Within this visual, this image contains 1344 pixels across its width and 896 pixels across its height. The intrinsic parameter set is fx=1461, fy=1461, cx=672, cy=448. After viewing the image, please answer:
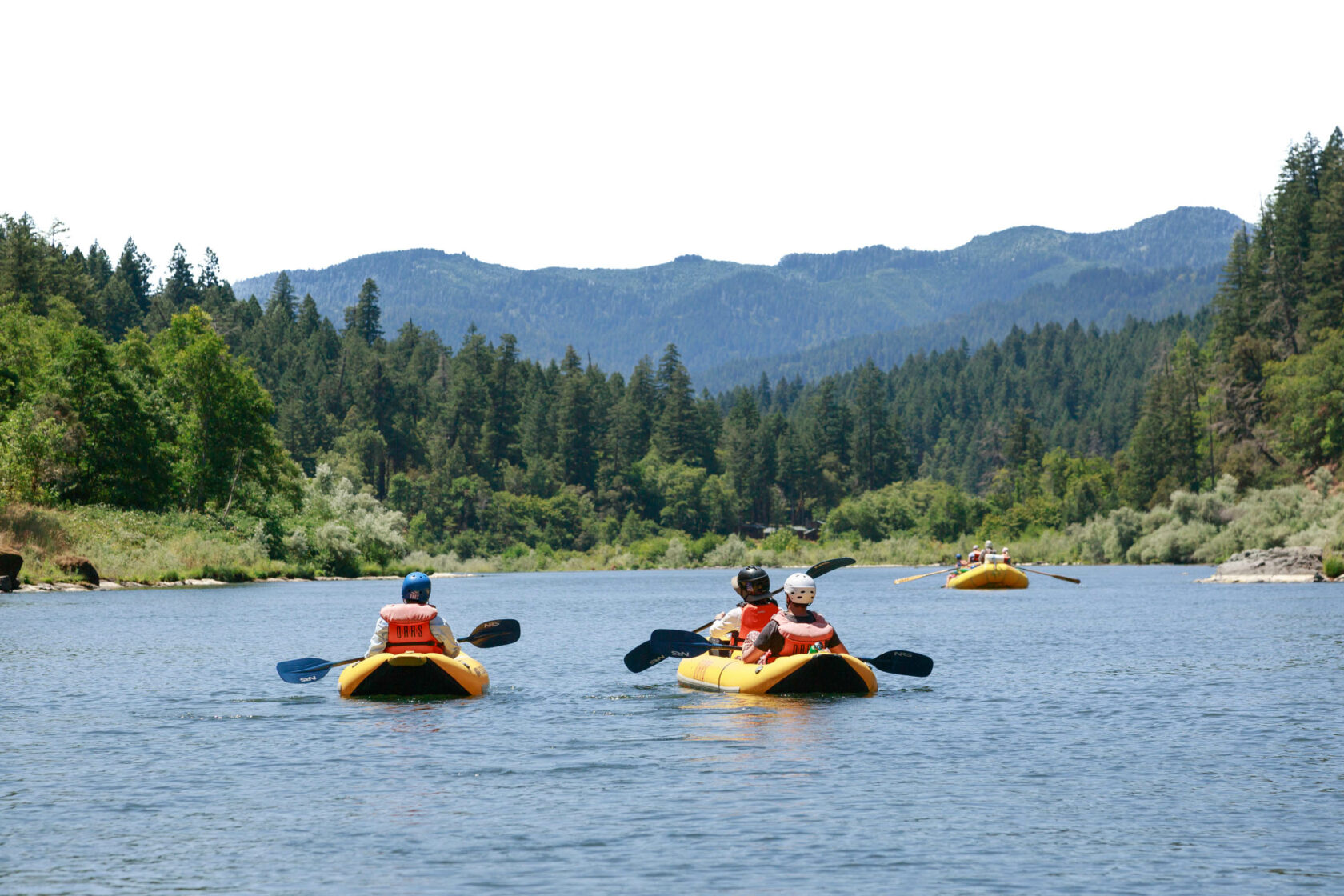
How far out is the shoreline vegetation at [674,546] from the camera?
7150 cm

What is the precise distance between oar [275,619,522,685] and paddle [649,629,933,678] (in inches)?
107

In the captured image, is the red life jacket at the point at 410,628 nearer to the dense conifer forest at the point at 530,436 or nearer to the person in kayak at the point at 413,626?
the person in kayak at the point at 413,626

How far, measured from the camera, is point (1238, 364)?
12025 centimetres

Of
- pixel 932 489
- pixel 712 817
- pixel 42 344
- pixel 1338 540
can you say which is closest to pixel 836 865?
pixel 712 817

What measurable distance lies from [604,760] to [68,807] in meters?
6.41

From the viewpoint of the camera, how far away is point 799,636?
2338cm

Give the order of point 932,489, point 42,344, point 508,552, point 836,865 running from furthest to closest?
1. point 932,489
2. point 508,552
3. point 42,344
4. point 836,865

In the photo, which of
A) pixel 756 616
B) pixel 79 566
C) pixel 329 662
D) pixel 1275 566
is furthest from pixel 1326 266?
pixel 329 662

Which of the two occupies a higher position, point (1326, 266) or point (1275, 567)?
point (1326, 266)

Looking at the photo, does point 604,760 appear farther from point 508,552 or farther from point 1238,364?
point 508,552

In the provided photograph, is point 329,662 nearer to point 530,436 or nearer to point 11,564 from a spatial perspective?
point 11,564

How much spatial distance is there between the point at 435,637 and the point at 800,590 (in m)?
5.94

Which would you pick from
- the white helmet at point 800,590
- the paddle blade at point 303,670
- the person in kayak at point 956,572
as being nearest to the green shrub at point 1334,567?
the person in kayak at point 956,572

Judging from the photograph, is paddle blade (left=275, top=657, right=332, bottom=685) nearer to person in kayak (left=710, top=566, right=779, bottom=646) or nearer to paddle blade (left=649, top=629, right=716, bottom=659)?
paddle blade (left=649, top=629, right=716, bottom=659)
